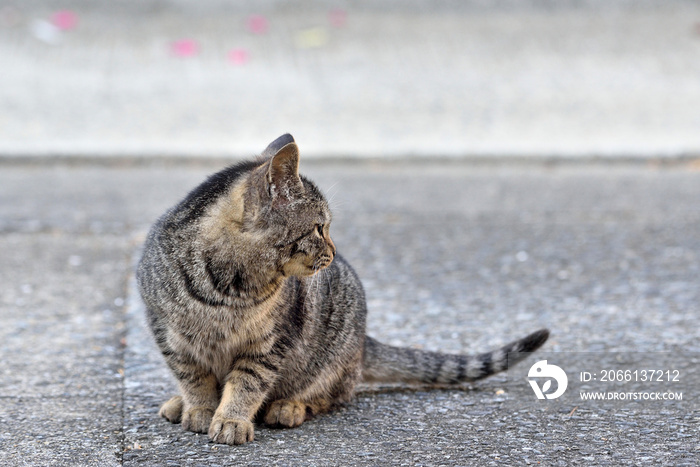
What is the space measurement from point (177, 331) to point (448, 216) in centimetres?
329

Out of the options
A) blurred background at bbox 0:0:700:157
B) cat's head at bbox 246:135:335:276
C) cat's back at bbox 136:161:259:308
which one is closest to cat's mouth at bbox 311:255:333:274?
cat's head at bbox 246:135:335:276

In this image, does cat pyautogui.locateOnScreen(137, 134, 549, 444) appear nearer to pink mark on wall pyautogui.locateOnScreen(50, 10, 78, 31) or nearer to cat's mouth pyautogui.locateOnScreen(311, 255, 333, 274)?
cat's mouth pyautogui.locateOnScreen(311, 255, 333, 274)

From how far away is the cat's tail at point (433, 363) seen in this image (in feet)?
11.2

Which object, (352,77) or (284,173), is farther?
(352,77)

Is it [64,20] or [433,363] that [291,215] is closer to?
[433,363]

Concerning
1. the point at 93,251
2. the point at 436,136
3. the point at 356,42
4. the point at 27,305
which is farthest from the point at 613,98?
the point at 27,305

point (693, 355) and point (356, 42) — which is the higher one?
point (356, 42)

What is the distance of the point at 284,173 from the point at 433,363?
1.02 m

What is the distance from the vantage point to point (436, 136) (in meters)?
7.27

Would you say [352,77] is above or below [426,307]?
above

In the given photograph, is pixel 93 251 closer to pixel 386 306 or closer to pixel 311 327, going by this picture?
pixel 386 306

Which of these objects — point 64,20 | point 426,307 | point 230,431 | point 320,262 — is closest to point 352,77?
point 64,20

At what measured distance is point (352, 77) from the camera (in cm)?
815

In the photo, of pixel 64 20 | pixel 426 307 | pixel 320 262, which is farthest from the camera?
pixel 64 20
